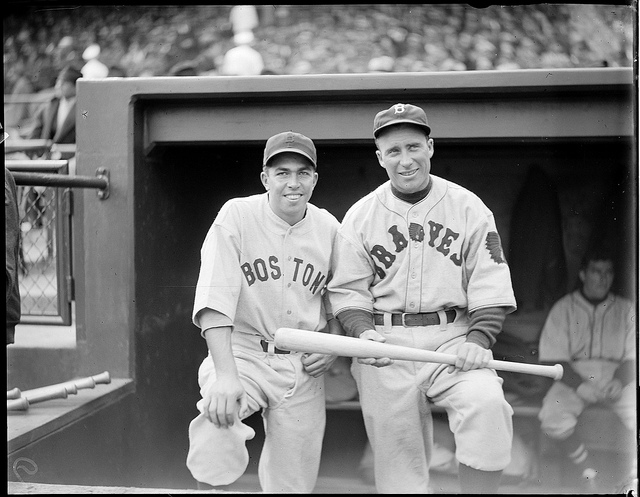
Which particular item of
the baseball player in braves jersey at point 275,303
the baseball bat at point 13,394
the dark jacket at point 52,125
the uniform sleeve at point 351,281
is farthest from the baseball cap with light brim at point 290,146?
the baseball bat at point 13,394

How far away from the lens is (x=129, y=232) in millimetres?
2215

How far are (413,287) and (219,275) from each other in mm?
504

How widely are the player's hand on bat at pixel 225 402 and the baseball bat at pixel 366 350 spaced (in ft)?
0.52

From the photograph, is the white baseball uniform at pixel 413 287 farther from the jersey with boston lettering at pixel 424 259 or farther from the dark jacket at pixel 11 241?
the dark jacket at pixel 11 241

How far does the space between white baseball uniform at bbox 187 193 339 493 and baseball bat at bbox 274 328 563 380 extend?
0.10 meters

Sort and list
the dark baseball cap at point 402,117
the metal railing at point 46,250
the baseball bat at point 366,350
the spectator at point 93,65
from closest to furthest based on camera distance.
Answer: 1. the baseball bat at point 366,350
2. the dark baseball cap at point 402,117
3. the spectator at point 93,65
4. the metal railing at point 46,250

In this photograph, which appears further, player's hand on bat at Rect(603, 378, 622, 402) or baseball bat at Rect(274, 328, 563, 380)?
player's hand on bat at Rect(603, 378, 622, 402)

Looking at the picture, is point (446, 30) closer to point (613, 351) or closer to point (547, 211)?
point (547, 211)

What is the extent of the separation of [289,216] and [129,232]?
535 millimetres

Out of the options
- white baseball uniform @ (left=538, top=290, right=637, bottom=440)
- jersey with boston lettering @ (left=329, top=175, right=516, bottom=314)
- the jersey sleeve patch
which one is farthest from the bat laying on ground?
white baseball uniform @ (left=538, top=290, right=637, bottom=440)

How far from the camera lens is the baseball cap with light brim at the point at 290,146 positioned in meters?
1.96

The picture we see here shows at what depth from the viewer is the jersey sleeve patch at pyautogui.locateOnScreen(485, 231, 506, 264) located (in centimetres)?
194

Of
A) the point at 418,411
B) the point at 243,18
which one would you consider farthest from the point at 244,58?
the point at 418,411

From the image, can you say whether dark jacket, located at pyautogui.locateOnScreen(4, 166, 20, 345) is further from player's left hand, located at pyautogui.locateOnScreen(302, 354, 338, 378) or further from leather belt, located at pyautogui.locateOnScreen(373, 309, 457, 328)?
leather belt, located at pyautogui.locateOnScreen(373, 309, 457, 328)
